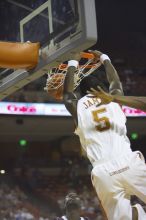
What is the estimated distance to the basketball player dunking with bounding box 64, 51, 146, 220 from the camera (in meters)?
3.77

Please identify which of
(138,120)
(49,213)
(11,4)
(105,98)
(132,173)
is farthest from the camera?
(138,120)

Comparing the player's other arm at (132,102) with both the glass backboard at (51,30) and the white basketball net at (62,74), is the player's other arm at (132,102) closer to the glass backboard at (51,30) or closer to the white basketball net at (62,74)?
the glass backboard at (51,30)

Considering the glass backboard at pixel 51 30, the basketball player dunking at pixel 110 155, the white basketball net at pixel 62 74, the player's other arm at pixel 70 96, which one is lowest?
the basketball player dunking at pixel 110 155

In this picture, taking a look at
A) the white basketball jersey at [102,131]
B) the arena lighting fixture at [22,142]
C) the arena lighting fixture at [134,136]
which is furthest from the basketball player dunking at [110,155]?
the arena lighting fixture at [134,136]

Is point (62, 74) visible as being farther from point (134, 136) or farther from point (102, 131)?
point (134, 136)

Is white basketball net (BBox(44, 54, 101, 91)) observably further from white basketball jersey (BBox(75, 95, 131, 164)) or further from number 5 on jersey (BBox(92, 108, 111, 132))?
number 5 on jersey (BBox(92, 108, 111, 132))

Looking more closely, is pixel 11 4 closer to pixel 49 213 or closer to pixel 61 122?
pixel 49 213

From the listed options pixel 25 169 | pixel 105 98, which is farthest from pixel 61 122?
pixel 105 98

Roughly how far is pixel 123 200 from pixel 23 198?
10.1 metres

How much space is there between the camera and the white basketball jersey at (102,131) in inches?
156

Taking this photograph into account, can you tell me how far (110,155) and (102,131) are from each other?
0.23m

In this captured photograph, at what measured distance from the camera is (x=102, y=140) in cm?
400

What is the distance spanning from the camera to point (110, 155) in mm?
3908

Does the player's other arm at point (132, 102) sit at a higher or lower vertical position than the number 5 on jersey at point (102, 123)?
higher
